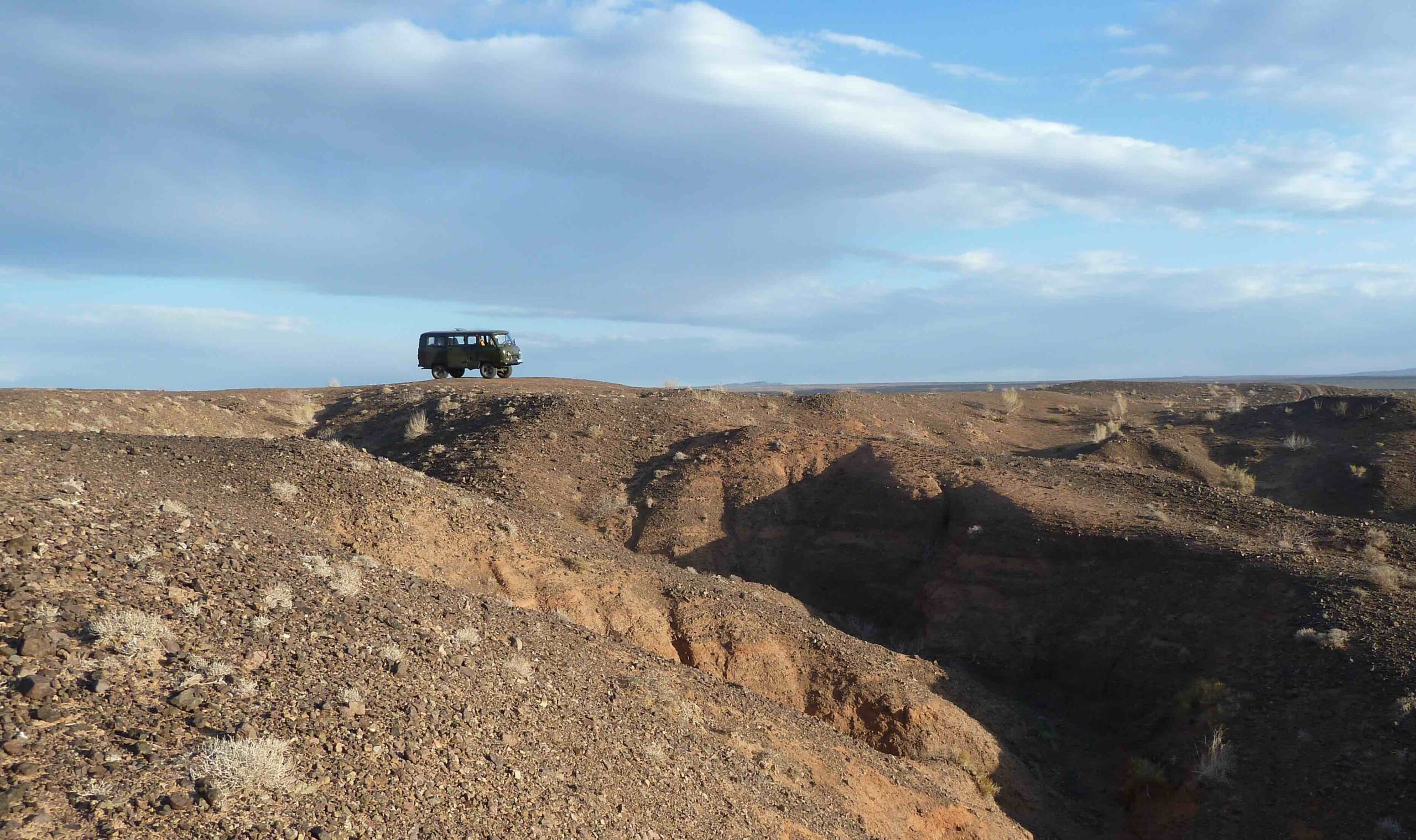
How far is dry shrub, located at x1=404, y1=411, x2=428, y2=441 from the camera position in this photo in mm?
25672

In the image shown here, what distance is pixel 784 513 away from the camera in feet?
70.5

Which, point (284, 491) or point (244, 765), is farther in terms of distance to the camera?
point (284, 491)

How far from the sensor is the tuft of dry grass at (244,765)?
5.23 m

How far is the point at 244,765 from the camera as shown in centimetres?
537

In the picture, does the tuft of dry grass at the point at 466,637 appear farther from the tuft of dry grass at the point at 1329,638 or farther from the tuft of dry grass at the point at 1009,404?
the tuft of dry grass at the point at 1009,404

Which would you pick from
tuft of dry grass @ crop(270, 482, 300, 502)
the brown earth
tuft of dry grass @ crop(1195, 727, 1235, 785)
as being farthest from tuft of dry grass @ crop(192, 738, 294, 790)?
tuft of dry grass @ crop(1195, 727, 1235, 785)

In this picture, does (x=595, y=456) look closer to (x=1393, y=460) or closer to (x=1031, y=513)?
(x=1031, y=513)

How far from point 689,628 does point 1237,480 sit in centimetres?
2137

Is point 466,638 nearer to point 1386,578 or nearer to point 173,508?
point 173,508

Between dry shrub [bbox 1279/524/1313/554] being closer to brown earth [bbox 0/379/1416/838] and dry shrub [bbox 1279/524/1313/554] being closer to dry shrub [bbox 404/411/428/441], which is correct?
brown earth [bbox 0/379/1416/838]

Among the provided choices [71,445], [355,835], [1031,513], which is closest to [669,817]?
[355,835]

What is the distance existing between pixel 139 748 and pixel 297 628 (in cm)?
226

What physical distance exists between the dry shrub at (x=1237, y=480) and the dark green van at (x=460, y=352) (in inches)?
1013

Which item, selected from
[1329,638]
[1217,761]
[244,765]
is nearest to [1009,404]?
[1329,638]
